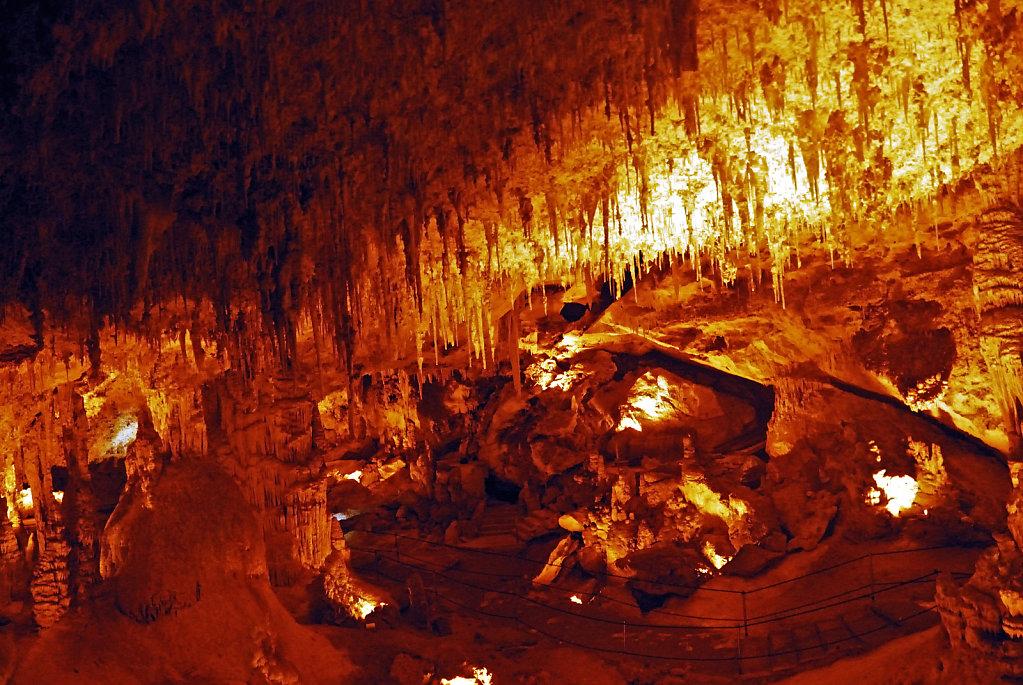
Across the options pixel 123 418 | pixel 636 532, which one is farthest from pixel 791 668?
pixel 123 418

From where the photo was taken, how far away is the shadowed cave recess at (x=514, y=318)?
6402mm

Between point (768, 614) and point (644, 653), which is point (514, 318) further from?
point (768, 614)

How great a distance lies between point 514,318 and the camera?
40.0ft

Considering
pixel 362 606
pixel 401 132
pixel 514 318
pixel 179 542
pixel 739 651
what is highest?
pixel 401 132

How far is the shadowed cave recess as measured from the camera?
252 inches

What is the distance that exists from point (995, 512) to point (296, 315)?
9.72 m

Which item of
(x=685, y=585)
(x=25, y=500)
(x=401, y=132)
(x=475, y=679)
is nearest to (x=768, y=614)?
(x=685, y=585)

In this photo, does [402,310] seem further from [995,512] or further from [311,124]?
[995,512]

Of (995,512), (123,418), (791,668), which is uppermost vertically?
(123,418)

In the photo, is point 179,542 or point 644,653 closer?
point 179,542

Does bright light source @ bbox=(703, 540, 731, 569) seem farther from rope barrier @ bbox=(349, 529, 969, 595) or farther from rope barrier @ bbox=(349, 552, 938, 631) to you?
rope barrier @ bbox=(349, 552, 938, 631)

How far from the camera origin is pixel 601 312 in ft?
54.4

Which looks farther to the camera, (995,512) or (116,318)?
(995,512)

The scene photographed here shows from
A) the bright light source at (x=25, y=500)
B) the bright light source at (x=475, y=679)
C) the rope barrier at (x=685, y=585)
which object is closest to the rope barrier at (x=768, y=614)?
the rope barrier at (x=685, y=585)
